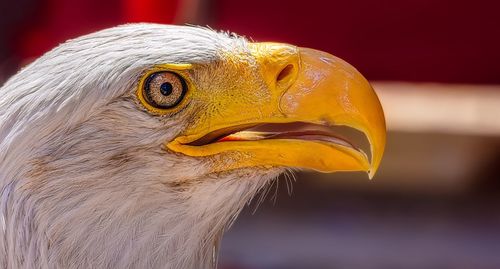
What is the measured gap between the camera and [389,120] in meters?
5.79

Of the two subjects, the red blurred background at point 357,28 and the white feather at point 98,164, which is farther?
the red blurred background at point 357,28

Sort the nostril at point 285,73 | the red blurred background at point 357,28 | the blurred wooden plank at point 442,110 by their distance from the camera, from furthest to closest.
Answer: the blurred wooden plank at point 442,110 → the red blurred background at point 357,28 → the nostril at point 285,73

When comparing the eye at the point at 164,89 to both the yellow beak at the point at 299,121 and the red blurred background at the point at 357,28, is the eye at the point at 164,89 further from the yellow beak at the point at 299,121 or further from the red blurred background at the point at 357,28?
the red blurred background at the point at 357,28

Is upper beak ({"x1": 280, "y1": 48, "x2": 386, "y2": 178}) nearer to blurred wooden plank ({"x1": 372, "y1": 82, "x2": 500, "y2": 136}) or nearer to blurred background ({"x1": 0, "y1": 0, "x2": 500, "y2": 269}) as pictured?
blurred background ({"x1": 0, "y1": 0, "x2": 500, "y2": 269})

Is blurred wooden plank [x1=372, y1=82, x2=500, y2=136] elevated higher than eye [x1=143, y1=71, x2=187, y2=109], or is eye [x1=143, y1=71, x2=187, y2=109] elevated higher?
blurred wooden plank [x1=372, y1=82, x2=500, y2=136]

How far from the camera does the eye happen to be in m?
2.01

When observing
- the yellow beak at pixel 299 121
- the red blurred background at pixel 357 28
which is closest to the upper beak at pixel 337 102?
the yellow beak at pixel 299 121

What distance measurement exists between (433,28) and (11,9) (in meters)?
2.19

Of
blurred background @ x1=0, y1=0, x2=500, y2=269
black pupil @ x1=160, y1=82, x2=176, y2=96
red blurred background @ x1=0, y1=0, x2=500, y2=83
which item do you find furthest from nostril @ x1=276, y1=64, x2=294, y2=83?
red blurred background @ x1=0, y1=0, x2=500, y2=83

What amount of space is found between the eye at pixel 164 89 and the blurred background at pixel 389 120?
7.36 ft

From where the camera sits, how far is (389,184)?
6367 mm

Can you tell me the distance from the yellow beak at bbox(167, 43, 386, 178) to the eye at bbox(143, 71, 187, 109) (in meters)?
0.08

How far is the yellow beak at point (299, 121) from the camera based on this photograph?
6.79 ft

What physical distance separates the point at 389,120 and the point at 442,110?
1.07 feet
